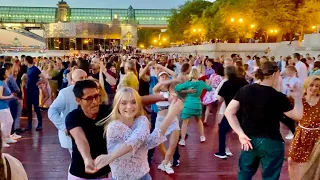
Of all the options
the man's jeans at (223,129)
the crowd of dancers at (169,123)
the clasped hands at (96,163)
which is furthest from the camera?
the man's jeans at (223,129)

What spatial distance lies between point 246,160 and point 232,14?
3958 centimetres

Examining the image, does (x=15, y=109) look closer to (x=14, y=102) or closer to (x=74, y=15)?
(x=14, y=102)

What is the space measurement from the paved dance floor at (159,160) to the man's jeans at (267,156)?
83.9 inches

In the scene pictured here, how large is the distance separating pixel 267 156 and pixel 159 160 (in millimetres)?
3411

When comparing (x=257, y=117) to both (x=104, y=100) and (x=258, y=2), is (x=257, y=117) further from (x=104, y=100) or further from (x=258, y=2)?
(x=258, y=2)

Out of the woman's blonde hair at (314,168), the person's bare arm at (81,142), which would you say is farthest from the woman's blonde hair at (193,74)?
the woman's blonde hair at (314,168)

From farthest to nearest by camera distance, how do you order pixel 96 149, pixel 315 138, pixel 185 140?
pixel 185 140, pixel 315 138, pixel 96 149

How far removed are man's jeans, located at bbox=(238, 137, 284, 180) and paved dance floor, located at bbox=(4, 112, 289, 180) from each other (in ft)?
6.99

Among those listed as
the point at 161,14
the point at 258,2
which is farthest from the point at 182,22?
the point at 161,14

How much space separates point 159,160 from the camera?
24.4 ft

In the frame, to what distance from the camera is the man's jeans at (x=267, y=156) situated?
14.0ft

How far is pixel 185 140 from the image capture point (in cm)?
910

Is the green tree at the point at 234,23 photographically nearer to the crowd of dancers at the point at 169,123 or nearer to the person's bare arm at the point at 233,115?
the crowd of dancers at the point at 169,123

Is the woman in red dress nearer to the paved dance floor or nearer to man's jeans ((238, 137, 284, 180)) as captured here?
man's jeans ((238, 137, 284, 180))
